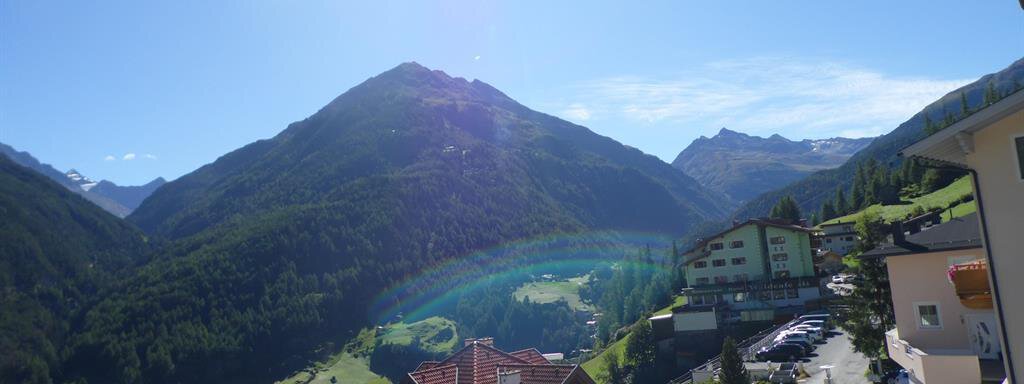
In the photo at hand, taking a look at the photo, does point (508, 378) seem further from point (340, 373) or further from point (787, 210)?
point (340, 373)

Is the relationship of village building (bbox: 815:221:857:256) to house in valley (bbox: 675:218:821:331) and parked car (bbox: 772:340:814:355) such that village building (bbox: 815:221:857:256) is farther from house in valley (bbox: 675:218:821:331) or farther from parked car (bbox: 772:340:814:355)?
parked car (bbox: 772:340:814:355)

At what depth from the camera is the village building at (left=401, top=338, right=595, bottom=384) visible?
27905 millimetres

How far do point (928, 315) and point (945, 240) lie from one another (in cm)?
208

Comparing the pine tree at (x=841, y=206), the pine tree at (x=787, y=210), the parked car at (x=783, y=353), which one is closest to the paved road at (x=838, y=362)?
the parked car at (x=783, y=353)

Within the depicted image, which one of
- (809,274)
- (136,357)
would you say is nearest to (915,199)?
(809,274)

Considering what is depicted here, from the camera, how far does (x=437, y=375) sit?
94.8 ft

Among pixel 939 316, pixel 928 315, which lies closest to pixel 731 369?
pixel 928 315

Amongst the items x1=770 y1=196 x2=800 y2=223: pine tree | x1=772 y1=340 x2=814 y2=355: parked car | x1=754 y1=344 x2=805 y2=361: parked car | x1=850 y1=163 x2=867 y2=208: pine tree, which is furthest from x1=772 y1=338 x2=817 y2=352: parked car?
x1=850 y1=163 x2=867 y2=208: pine tree

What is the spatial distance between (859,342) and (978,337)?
1538 cm

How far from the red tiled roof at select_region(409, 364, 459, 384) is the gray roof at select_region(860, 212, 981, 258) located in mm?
17580

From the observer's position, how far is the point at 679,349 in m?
62.1

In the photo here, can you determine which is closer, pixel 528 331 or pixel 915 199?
pixel 915 199

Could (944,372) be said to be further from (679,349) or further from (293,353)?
(293,353)

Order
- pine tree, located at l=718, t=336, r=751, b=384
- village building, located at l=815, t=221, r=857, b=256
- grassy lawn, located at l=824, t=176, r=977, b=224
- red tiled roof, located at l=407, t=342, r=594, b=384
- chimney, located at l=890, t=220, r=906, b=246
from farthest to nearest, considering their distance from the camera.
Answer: village building, located at l=815, t=221, r=857, b=256 → grassy lawn, located at l=824, t=176, r=977, b=224 → pine tree, located at l=718, t=336, r=751, b=384 → red tiled roof, located at l=407, t=342, r=594, b=384 → chimney, located at l=890, t=220, r=906, b=246
